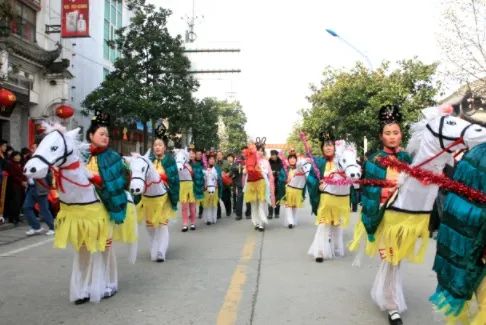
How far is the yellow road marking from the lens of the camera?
4895mm

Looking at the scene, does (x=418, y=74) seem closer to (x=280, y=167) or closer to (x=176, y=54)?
(x=176, y=54)

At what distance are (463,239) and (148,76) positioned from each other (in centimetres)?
1996

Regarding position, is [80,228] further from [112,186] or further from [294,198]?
[294,198]

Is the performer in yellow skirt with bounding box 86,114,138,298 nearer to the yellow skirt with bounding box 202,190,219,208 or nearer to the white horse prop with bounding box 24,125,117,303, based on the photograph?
the white horse prop with bounding box 24,125,117,303

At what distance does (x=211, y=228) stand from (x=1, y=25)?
5.79 m

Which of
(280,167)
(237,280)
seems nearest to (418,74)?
(280,167)

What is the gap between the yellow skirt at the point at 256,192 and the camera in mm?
11016

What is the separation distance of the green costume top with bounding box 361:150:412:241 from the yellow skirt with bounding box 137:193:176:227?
3.30 m

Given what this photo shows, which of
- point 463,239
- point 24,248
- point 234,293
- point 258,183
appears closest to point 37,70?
point 258,183

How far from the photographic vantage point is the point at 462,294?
3.11 meters

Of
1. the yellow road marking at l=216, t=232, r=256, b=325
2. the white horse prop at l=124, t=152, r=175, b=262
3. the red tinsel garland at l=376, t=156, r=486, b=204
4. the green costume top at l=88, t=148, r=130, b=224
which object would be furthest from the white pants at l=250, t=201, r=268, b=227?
the red tinsel garland at l=376, t=156, r=486, b=204

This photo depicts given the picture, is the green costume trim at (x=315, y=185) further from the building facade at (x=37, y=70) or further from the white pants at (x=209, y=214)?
the building facade at (x=37, y=70)

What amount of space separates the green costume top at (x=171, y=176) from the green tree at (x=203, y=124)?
14601 millimetres

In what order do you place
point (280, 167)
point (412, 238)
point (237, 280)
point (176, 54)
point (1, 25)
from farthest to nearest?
point (176, 54) < point (280, 167) < point (1, 25) < point (237, 280) < point (412, 238)
